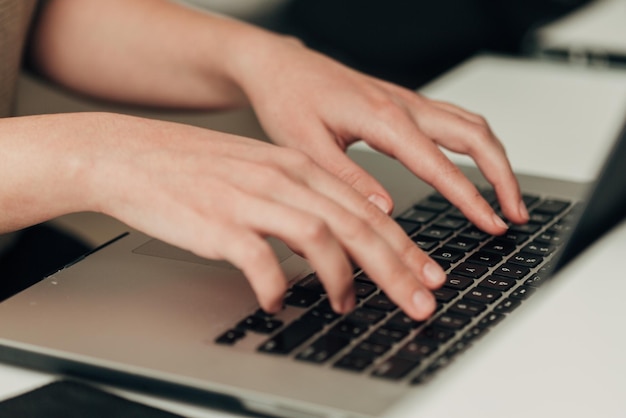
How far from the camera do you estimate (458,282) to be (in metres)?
0.63

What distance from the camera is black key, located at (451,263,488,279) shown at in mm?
644

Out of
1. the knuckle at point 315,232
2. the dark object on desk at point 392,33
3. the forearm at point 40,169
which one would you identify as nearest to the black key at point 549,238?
the knuckle at point 315,232

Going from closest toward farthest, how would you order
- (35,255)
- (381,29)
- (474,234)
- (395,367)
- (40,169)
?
(395,367)
(40,169)
(474,234)
(35,255)
(381,29)

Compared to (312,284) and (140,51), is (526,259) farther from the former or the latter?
(140,51)

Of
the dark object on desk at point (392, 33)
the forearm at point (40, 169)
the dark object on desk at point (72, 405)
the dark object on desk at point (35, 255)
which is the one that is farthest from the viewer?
the dark object on desk at point (392, 33)

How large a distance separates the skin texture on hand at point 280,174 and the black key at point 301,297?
0.03 metres

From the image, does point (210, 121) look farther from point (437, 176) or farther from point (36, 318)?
point (36, 318)

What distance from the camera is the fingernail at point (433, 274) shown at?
1.97 ft

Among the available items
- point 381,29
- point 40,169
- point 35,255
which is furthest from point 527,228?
point 381,29

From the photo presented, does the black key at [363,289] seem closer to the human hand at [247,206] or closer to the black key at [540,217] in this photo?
the human hand at [247,206]

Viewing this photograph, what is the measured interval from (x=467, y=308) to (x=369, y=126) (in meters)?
0.22

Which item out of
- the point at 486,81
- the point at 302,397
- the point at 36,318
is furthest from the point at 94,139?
the point at 486,81

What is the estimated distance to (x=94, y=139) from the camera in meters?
0.61

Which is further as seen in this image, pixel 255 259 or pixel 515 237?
pixel 515 237
